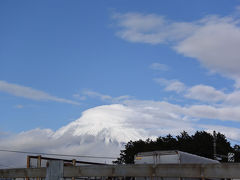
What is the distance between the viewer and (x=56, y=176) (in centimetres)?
1084

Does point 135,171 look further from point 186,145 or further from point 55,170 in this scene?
point 186,145

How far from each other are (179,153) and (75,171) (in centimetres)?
1068

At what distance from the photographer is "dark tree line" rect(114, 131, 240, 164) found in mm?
74688

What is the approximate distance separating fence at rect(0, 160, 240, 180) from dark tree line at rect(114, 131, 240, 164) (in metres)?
65.2

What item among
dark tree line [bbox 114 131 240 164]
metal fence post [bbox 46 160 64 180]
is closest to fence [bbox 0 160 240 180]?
metal fence post [bbox 46 160 64 180]

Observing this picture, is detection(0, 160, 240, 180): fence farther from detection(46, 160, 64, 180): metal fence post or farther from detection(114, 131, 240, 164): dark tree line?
detection(114, 131, 240, 164): dark tree line

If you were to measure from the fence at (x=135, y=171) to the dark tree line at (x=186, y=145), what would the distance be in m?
65.2

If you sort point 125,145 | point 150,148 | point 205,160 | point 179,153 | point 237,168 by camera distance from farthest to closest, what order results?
point 125,145 → point 150,148 → point 205,160 → point 179,153 → point 237,168

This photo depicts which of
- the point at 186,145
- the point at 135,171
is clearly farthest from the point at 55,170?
the point at 186,145

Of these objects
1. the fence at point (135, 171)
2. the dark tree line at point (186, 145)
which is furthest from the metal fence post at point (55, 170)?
the dark tree line at point (186, 145)

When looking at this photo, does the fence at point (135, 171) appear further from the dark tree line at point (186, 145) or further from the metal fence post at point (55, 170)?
the dark tree line at point (186, 145)

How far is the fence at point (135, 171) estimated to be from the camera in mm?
8234

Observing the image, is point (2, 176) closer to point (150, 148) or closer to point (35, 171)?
point (35, 171)

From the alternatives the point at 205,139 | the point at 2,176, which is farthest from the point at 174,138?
the point at 2,176
